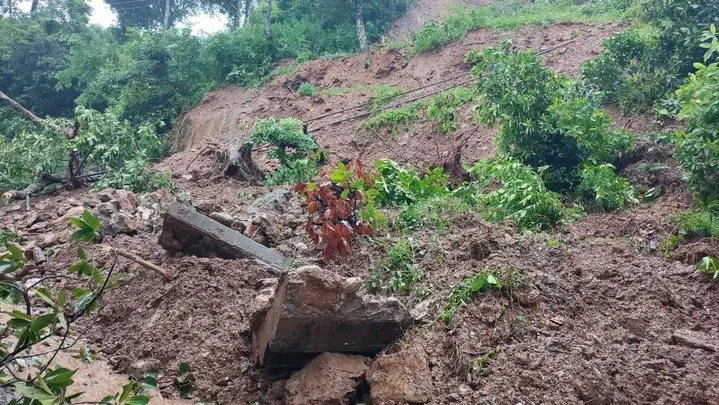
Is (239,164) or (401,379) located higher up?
(239,164)

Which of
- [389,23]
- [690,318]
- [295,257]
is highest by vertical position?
[389,23]

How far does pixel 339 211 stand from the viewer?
470 centimetres

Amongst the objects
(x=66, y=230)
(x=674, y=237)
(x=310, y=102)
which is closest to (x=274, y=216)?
(x=66, y=230)

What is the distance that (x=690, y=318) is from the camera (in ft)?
11.5

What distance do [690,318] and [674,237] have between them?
141cm

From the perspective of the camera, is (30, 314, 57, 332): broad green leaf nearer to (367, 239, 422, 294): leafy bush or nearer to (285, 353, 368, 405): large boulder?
(285, 353, 368, 405): large boulder

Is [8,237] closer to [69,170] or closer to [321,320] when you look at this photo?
[69,170]

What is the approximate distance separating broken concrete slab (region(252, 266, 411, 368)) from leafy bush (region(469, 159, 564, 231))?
2230 millimetres

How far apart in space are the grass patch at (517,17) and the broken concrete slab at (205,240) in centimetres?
1150

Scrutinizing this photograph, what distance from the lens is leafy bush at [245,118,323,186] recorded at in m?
9.87

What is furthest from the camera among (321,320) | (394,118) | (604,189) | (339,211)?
(394,118)

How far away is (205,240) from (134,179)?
187 inches

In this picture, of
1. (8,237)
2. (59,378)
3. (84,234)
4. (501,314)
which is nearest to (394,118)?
(8,237)

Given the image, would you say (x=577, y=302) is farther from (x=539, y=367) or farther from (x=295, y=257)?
(x=295, y=257)
